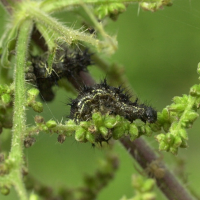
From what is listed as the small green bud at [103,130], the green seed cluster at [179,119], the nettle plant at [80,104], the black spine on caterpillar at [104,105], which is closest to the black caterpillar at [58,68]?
the nettle plant at [80,104]

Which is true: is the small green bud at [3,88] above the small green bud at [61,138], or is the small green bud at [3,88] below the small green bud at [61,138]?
above

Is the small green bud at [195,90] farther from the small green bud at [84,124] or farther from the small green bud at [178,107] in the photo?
the small green bud at [84,124]

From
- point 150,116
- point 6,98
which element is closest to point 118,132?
point 150,116

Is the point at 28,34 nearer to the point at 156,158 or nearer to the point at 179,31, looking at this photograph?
the point at 156,158

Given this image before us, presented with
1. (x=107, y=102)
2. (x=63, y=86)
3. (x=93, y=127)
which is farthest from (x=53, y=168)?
(x=93, y=127)

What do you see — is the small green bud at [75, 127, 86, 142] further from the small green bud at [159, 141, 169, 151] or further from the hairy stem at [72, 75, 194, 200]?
the hairy stem at [72, 75, 194, 200]

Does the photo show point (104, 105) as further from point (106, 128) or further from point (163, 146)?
point (163, 146)

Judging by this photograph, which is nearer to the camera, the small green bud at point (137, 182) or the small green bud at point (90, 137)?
the small green bud at point (137, 182)

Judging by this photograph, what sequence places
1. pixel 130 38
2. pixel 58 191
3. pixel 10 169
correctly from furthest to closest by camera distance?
pixel 130 38
pixel 58 191
pixel 10 169
